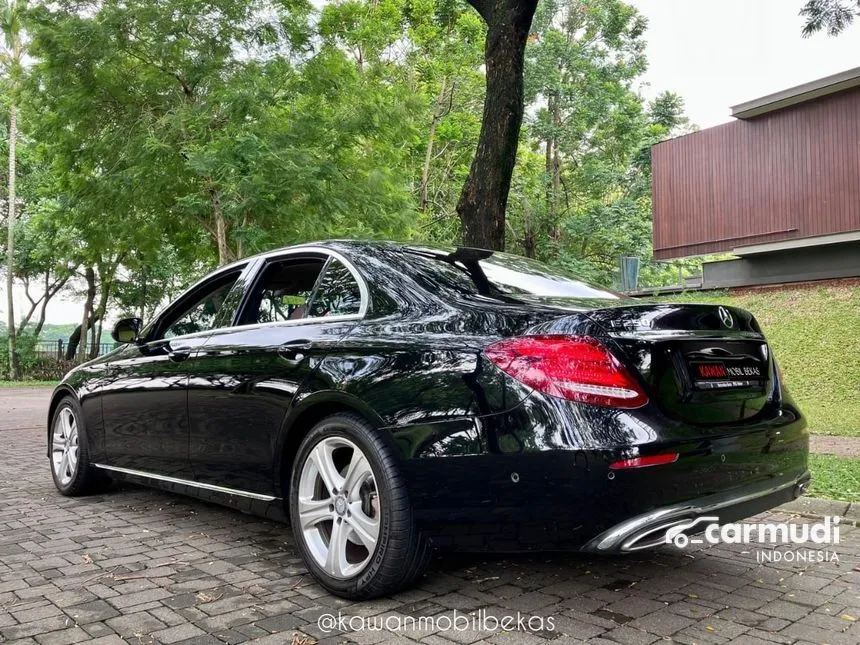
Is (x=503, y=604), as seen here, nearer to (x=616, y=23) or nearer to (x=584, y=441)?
(x=584, y=441)

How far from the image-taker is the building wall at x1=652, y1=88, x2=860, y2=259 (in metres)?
19.3

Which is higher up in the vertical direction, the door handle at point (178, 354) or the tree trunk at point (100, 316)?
the tree trunk at point (100, 316)

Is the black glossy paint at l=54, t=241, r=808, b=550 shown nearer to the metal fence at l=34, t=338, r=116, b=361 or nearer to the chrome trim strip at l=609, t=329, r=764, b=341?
the chrome trim strip at l=609, t=329, r=764, b=341

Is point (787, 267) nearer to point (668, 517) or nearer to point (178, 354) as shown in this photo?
point (178, 354)

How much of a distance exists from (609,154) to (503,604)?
31.4 m

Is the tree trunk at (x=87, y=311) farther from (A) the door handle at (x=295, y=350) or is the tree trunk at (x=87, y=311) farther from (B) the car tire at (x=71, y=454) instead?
(A) the door handle at (x=295, y=350)

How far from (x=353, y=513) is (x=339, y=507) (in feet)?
0.29

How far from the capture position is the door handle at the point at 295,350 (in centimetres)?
355

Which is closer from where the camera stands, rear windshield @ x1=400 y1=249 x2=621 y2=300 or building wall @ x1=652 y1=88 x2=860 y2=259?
rear windshield @ x1=400 y1=249 x2=621 y2=300

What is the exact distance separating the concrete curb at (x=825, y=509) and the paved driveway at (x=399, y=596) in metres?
0.23

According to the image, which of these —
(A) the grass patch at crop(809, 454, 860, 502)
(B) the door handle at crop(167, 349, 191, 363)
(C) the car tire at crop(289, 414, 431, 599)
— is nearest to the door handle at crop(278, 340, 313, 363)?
(C) the car tire at crop(289, 414, 431, 599)

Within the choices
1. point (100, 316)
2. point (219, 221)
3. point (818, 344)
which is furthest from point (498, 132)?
point (100, 316)

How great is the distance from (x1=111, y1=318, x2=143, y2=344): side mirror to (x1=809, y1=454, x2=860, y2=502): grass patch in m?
4.59

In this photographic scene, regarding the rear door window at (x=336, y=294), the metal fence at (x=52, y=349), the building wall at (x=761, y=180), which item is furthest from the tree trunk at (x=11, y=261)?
the rear door window at (x=336, y=294)
